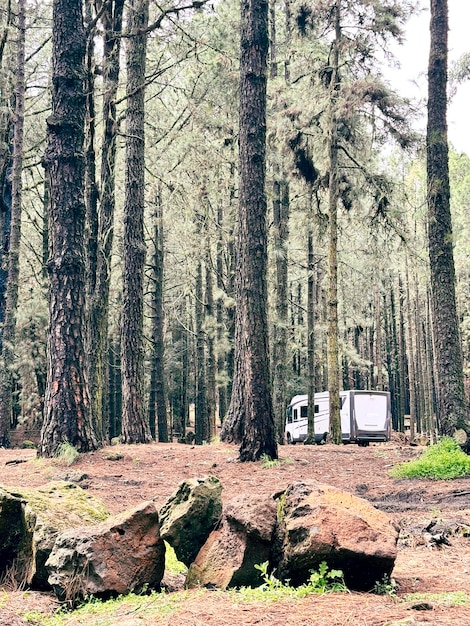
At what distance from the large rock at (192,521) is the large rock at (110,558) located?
0.29 m

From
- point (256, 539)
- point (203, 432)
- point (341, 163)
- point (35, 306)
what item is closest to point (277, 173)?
point (341, 163)

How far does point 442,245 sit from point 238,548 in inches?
361

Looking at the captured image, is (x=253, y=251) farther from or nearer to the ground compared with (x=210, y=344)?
farther from the ground

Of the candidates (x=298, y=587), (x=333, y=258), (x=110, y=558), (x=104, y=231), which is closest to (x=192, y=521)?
(x=110, y=558)

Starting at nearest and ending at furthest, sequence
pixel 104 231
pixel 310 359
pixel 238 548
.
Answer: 1. pixel 238 548
2. pixel 104 231
3. pixel 310 359

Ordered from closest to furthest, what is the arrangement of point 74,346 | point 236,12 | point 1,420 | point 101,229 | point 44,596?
1. point 44,596
2. point 74,346
3. point 101,229
4. point 1,420
5. point 236,12

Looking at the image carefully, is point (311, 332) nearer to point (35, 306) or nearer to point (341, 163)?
point (341, 163)

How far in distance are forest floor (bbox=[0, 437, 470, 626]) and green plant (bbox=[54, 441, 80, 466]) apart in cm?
14

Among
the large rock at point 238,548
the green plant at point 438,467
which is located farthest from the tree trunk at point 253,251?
the large rock at point 238,548

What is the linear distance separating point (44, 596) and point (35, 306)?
866 inches

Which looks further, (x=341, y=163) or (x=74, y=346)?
(x=341, y=163)

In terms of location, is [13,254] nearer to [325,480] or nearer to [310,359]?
[310,359]

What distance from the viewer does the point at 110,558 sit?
16.0 ft

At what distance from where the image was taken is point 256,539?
4867 millimetres
